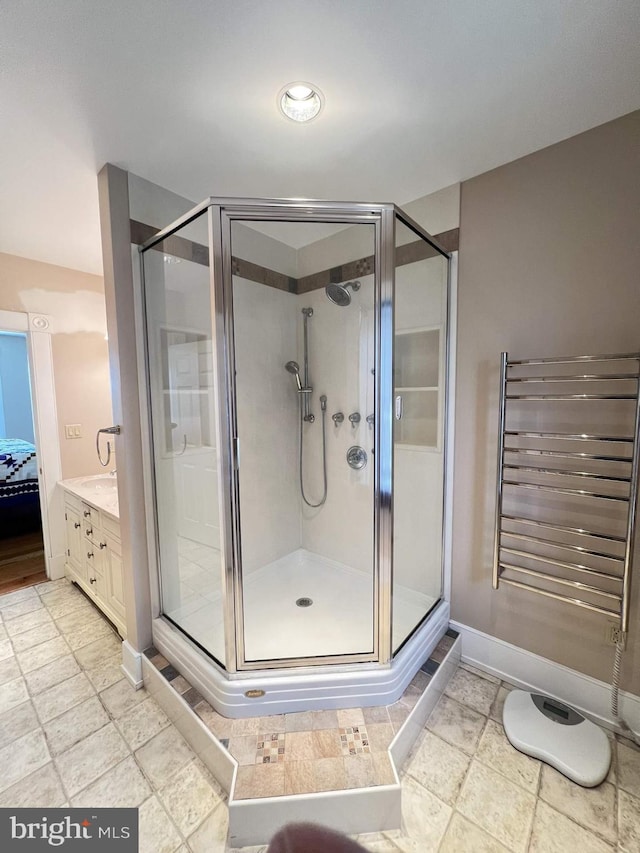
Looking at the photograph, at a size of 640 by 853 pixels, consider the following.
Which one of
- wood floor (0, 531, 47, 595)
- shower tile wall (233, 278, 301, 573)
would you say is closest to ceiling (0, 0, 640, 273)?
shower tile wall (233, 278, 301, 573)

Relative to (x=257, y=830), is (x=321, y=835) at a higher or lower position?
higher

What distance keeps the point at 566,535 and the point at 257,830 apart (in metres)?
1.68

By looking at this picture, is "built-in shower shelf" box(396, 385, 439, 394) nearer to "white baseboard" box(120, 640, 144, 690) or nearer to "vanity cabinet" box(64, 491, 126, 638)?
"vanity cabinet" box(64, 491, 126, 638)

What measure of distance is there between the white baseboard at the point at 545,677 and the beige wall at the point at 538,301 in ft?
0.14

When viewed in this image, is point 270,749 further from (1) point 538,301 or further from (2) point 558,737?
(1) point 538,301

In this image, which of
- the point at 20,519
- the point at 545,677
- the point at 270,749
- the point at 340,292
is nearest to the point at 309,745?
the point at 270,749

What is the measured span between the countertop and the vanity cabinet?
1.4 inches

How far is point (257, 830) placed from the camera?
1.15 metres

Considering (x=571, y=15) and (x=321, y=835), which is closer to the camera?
(x=321, y=835)

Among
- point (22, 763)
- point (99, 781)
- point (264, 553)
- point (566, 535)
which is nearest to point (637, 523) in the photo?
point (566, 535)

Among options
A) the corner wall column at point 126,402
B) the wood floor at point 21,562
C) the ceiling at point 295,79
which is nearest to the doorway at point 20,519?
the wood floor at point 21,562

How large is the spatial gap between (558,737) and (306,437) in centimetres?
204

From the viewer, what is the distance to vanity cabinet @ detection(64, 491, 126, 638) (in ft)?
6.88

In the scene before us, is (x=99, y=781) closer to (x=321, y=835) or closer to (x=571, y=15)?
(x=321, y=835)
